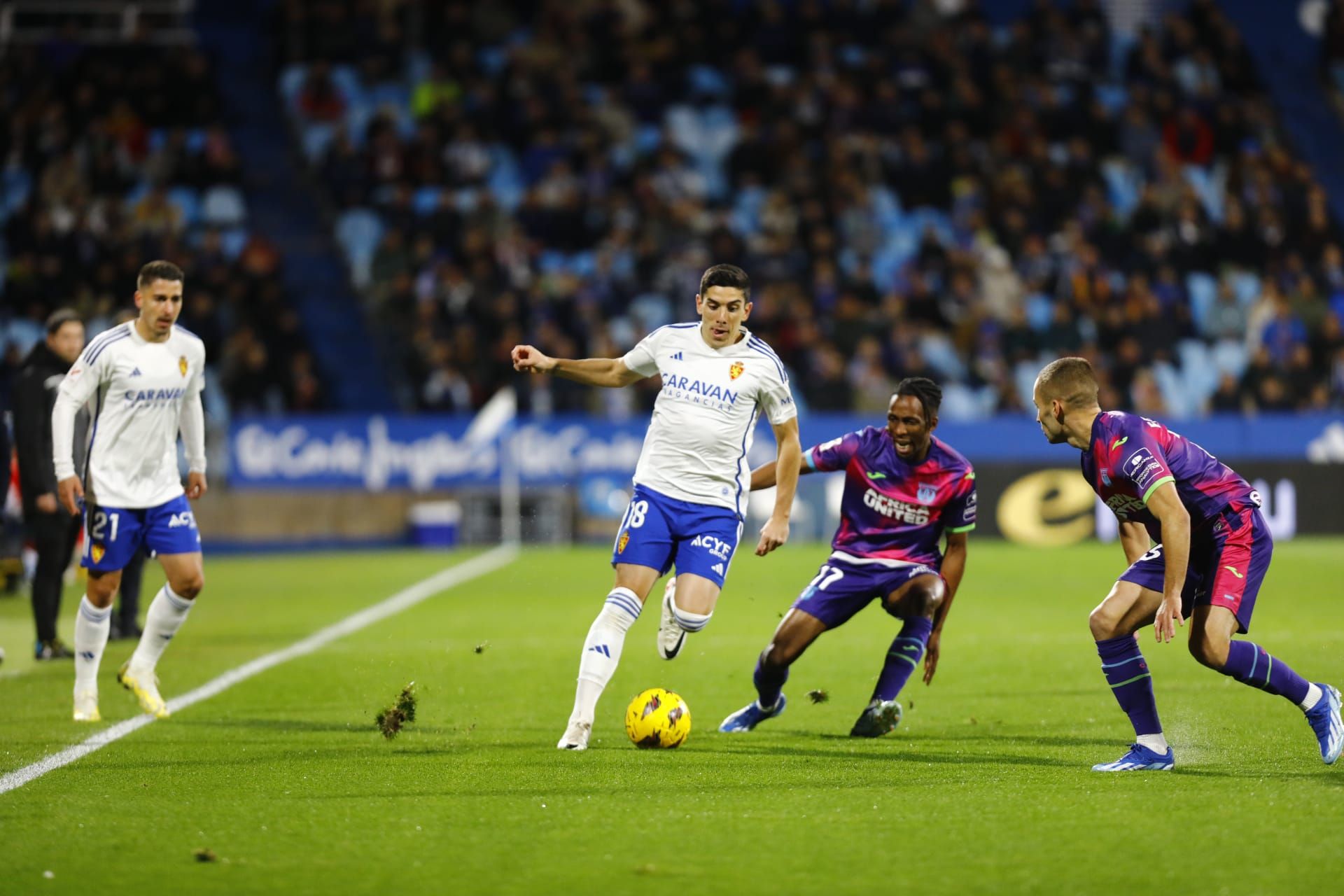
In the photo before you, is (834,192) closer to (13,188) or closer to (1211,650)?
(13,188)

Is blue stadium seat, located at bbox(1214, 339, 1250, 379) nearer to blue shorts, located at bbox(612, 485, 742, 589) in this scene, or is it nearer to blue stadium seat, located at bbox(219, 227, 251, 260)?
blue stadium seat, located at bbox(219, 227, 251, 260)

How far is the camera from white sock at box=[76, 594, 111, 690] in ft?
28.6

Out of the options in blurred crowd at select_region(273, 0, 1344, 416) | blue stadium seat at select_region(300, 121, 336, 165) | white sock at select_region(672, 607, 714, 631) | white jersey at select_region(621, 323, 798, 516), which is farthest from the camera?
blue stadium seat at select_region(300, 121, 336, 165)

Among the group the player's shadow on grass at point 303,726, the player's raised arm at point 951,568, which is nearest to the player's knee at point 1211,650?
the player's raised arm at point 951,568

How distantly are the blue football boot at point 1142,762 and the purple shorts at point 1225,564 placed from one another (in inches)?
23.4

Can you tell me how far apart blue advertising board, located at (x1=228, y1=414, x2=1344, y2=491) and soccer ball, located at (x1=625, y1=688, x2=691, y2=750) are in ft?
47.4

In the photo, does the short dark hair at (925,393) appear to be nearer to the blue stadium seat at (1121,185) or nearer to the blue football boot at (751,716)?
the blue football boot at (751,716)

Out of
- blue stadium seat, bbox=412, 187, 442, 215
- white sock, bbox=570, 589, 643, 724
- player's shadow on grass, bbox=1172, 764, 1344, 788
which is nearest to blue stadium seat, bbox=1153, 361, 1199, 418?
blue stadium seat, bbox=412, 187, 442, 215

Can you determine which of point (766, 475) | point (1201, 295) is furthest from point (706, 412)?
point (1201, 295)

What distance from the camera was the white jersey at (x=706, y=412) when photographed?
307 inches

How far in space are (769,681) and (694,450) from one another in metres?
1.18

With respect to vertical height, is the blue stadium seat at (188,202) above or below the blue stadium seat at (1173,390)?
above

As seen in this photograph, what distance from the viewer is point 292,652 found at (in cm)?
1179

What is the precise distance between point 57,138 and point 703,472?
1952 centimetres
